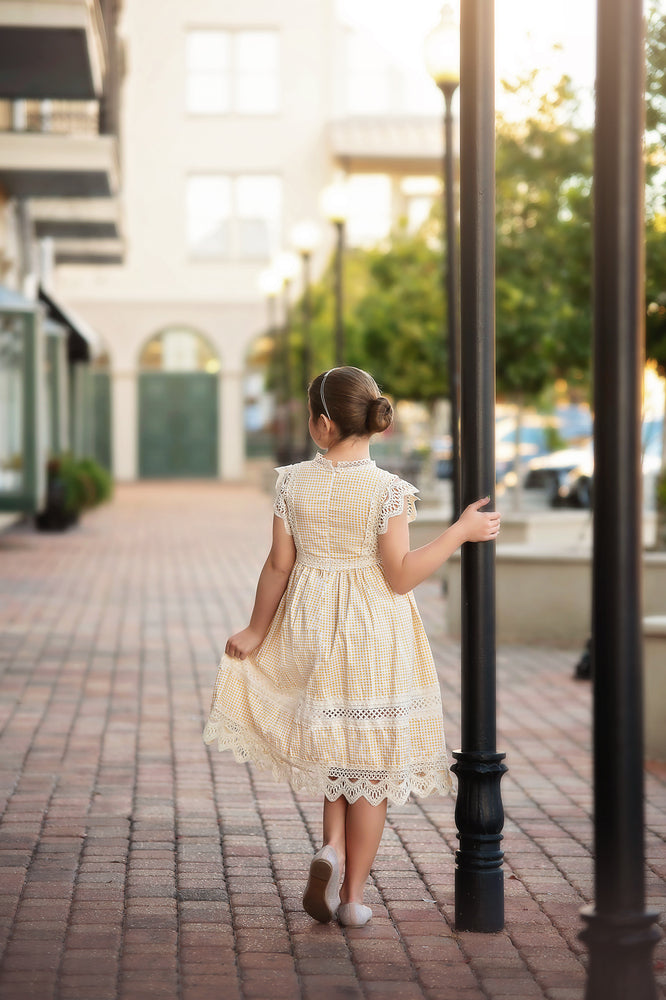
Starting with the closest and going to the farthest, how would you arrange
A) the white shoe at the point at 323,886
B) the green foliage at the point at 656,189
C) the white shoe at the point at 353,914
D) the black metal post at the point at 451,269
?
the white shoe at the point at 323,886
the white shoe at the point at 353,914
the green foliage at the point at 656,189
the black metal post at the point at 451,269

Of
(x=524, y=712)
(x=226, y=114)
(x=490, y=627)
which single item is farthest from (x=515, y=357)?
(x=226, y=114)

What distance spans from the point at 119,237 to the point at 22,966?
21.9 meters

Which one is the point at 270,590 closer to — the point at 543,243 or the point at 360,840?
the point at 360,840

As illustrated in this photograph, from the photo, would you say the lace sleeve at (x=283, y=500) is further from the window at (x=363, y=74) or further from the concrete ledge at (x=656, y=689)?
the window at (x=363, y=74)

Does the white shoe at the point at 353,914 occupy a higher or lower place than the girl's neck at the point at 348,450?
lower

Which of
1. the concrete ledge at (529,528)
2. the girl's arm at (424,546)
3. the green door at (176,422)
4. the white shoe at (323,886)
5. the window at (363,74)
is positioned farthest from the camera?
the window at (363,74)

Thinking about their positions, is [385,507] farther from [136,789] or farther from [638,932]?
[136,789]

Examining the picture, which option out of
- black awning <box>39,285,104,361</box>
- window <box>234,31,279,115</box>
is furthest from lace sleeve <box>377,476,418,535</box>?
window <box>234,31,279,115</box>

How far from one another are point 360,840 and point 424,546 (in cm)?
93

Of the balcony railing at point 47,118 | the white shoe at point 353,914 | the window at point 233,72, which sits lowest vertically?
the white shoe at point 353,914

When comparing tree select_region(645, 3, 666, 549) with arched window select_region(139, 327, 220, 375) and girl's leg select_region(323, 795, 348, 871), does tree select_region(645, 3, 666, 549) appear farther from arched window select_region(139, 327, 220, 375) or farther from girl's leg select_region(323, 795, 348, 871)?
arched window select_region(139, 327, 220, 375)

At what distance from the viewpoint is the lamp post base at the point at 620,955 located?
3.39 metres

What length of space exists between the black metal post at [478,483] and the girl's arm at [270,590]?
1.82ft

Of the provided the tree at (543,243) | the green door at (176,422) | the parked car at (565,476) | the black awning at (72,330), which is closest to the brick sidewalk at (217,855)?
the tree at (543,243)
